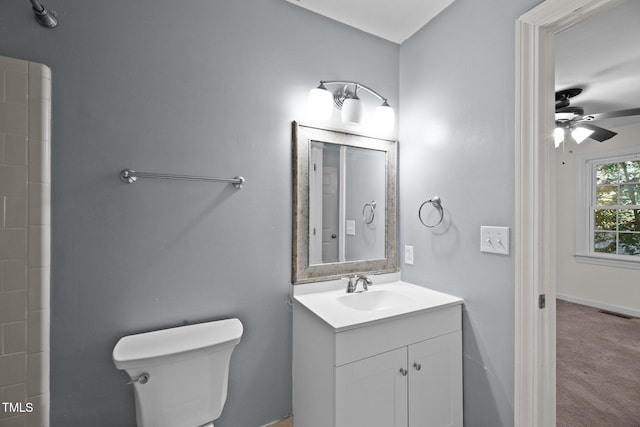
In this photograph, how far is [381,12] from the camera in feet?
5.30

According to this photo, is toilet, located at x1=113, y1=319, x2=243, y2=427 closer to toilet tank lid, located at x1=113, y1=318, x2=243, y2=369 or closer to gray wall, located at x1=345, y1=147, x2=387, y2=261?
toilet tank lid, located at x1=113, y1=318, x2=243, y2=369

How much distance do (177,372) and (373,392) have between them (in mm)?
813

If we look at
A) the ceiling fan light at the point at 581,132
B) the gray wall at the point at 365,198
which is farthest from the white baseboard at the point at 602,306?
the gray wall at the point at 365,198

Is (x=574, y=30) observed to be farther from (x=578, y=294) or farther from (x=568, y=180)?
(x=578, y=294)

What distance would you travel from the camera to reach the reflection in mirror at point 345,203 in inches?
62.7

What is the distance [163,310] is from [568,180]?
5.18m

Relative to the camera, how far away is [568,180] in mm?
3979

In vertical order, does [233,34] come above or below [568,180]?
above

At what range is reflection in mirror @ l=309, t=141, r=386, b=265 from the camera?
1593 millimetres

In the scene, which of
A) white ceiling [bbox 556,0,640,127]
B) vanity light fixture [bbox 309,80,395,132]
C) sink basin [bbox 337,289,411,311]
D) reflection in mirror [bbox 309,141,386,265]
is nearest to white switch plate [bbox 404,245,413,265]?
reflection in mirror [bbox 309,141,386,265]

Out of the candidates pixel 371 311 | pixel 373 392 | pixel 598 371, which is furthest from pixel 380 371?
pixel 598 371

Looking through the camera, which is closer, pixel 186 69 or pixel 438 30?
pixel 186 69

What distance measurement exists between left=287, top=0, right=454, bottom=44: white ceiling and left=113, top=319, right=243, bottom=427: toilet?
1.80 meters

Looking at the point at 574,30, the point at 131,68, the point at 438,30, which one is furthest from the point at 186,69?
the point at 574,30
